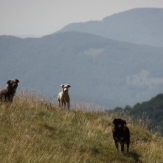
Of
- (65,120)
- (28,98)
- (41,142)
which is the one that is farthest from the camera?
(28,98)

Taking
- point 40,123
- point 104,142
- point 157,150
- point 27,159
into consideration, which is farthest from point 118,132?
point 27,159

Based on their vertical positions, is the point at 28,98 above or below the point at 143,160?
above

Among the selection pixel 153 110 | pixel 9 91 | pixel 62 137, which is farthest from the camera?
pixel 153 110

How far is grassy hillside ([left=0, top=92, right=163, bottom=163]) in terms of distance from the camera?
31.3 ft

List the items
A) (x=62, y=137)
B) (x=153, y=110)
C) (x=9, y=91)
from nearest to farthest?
(x=62, y=137) < (x=9, y=91) < (x=153, y=110)

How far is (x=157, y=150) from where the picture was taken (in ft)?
42.9

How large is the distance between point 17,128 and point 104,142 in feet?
8.79

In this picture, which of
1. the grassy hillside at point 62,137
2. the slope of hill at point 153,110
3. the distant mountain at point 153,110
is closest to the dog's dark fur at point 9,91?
the grassy hillside at point 62,137

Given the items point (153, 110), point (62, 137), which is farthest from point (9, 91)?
point (153, 110)

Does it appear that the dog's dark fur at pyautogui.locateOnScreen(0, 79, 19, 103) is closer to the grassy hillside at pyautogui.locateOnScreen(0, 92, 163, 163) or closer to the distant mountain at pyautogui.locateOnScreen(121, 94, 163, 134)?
the grassy hillside at pyautogui.locateOnScreen(0, 92, 163, 163)

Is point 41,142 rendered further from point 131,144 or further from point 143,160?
point 131,144

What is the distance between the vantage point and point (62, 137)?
12.5 m

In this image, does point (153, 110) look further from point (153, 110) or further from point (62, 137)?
point (62, 137)

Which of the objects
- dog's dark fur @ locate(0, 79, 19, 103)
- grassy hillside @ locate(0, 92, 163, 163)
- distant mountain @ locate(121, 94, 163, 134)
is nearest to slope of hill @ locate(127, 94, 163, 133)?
distant mountain @ locate(121, 94, 163, 134)
